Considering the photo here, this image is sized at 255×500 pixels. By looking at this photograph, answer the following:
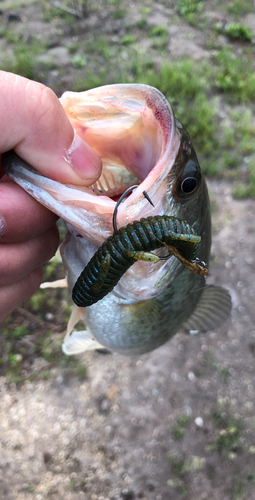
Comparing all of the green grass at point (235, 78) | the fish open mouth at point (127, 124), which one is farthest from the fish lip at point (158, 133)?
the green grass at point (235, 78)

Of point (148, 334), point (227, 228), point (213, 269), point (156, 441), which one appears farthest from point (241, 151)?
point (156, 441)

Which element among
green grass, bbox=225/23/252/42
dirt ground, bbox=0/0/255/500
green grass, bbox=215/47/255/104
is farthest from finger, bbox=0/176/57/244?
green grass, bbox=225/23/252/42

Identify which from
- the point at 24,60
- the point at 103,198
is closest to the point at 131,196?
the point at 103,198

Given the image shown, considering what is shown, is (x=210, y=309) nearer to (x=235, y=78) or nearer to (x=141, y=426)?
(x=141, y=426)

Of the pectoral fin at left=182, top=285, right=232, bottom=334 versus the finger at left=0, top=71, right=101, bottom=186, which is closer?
the finger at left=0, top=71, right=101, bottom=186

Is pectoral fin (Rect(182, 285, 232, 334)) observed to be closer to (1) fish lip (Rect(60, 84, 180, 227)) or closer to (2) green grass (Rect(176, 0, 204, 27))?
(1) fish lip (Rect(60, 84, 180, 227))

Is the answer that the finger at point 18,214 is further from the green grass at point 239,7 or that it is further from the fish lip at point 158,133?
the green grass at point 239,7
